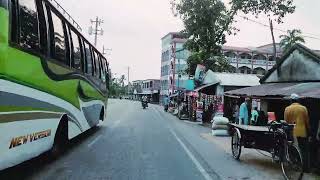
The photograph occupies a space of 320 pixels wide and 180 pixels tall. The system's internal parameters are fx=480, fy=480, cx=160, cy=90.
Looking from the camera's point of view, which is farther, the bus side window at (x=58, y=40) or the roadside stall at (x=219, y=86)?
the roadside stall at (x=219, y=86)

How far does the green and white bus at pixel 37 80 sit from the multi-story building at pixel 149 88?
111766 mm

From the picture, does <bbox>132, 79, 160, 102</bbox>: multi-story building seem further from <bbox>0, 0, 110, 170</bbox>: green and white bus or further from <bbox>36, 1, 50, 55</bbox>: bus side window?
<bbox>36, 1, 50, 55</bbox>: bus side window

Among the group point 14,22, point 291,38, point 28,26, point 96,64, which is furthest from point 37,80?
point 291,38

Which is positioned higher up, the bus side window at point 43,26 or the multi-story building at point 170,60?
the multi-story building at point 170,60

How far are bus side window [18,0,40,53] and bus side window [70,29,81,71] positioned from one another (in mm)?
3968

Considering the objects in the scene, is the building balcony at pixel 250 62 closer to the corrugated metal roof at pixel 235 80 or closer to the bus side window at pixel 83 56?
the corrugated metal roof at pixel 235 80

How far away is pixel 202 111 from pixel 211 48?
1216 centimetres

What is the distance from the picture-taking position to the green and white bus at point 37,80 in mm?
7168

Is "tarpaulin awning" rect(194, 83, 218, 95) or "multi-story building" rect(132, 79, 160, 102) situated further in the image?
"multi-story building" rect(132, 79, 160, 102)

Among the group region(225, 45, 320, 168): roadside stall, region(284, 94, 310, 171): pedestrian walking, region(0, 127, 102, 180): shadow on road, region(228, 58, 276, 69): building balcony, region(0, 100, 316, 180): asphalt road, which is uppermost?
region(228, 58, 276, 69): building balcony

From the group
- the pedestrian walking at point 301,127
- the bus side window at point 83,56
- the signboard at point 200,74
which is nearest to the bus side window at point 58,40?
the bus side window at point 83,56

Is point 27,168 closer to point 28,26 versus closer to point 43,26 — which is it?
point 43,26

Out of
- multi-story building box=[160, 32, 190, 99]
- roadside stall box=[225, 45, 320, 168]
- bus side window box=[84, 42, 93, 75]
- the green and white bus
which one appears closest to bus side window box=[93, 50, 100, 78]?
bus side window box=[84, 42, 93, 75]

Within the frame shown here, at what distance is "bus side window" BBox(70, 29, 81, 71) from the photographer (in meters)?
13.2
